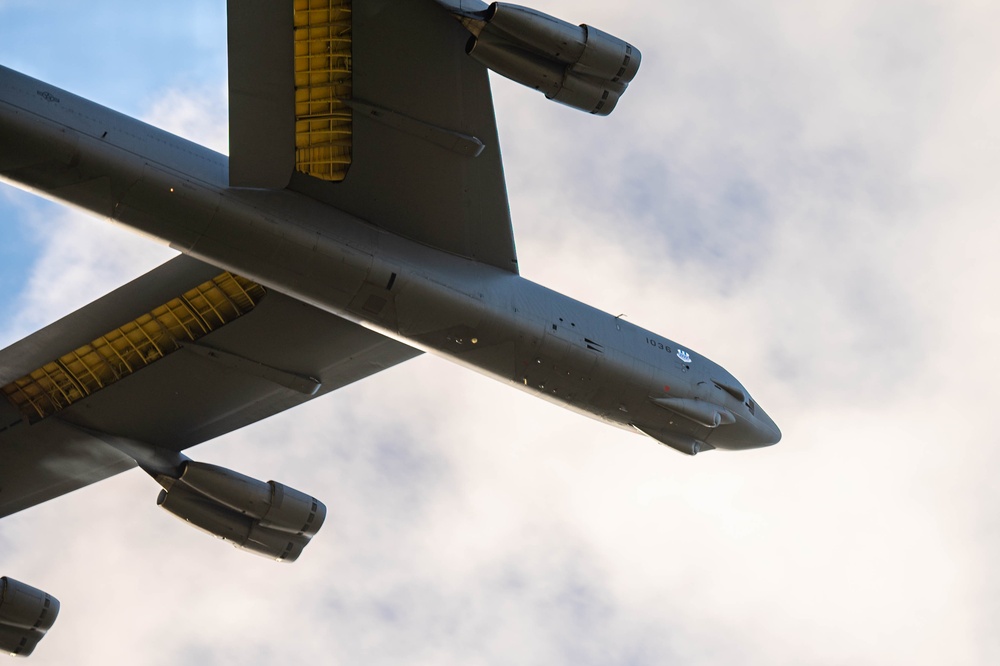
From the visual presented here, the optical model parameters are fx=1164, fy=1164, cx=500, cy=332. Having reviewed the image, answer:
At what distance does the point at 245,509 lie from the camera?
1820 centimetres

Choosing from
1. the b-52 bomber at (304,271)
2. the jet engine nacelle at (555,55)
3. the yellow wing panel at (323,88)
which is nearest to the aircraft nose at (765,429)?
the b-52 bomber at (304,271)

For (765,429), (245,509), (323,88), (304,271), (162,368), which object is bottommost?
(245,509)

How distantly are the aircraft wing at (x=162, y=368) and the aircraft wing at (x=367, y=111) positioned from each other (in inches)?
98.4

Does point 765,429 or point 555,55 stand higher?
point 555,55

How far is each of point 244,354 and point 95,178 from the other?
457 centimetres

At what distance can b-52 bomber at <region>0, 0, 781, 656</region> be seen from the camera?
13.4 meters

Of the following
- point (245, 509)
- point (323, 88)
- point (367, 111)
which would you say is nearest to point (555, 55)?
point (367, 111)

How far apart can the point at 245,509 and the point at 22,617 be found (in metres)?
4.52

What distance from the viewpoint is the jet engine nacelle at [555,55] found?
43.4 feet

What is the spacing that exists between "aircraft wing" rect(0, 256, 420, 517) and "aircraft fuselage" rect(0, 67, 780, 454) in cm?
220

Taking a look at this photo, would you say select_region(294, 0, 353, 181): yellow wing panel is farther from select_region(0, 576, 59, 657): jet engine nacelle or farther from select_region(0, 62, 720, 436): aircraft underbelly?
select_region(0, 576, 59, 657): jet engine nacelle

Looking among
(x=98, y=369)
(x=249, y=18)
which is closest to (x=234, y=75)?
(x=249, y=18)

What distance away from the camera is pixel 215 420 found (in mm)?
18453

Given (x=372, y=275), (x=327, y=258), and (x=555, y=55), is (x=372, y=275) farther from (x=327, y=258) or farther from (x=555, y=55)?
(x=555, y=55)
